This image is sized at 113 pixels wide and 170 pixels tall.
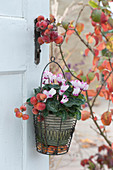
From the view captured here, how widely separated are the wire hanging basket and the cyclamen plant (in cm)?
2

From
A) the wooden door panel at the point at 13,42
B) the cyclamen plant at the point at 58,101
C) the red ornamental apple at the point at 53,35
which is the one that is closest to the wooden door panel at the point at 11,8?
the wooden door panel at the point at 13,42

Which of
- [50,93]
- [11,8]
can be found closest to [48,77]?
[50,93]

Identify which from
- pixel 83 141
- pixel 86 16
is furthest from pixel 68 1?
pixel 83 141

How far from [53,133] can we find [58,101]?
113 millimetres

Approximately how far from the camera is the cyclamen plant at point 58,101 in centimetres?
86

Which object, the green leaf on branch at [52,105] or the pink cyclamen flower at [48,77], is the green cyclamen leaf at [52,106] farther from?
the pink cyclamen flower at [48,77]

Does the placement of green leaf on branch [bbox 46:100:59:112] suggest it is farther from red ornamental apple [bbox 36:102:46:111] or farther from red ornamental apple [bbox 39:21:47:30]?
red ornamental apple [bbox 39:21:47:30]

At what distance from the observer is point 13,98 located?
934 mm

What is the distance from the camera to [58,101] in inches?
34.3

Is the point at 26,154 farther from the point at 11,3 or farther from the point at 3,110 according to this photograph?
the point at 11,3

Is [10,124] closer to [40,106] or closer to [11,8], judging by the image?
[40,106]

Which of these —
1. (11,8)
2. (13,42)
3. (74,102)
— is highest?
(11,8)

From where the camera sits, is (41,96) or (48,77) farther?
(48,77)

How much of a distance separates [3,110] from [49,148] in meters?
0.20
